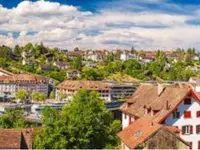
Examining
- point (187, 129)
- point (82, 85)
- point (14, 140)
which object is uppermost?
point (14, 140)

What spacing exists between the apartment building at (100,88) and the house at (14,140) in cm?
11906

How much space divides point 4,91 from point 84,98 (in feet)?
467

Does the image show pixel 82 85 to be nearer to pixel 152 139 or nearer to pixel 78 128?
pixel 78 128

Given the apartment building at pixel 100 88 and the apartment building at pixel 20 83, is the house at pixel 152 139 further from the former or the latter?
the apartment building at pixel 20 83

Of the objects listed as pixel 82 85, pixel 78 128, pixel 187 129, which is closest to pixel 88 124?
pixel 78 128

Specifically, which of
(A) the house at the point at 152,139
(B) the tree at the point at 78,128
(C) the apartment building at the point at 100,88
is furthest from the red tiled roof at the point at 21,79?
(A) the house at the point at 152,139

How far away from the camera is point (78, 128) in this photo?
38.9 m

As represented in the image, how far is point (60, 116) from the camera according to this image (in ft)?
133

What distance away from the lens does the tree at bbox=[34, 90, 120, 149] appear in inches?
1506

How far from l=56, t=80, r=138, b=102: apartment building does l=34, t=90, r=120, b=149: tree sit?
11953 centimetres

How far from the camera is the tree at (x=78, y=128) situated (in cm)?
3825

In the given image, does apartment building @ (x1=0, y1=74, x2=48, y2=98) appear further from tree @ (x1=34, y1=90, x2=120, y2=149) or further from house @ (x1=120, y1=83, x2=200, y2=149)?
tree @ (x1=34, y1=90, x2=120, y2=149)

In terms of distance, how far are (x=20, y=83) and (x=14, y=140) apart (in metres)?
144

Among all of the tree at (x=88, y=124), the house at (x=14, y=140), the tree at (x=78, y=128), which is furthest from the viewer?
the tree at (x=88, y=124)
